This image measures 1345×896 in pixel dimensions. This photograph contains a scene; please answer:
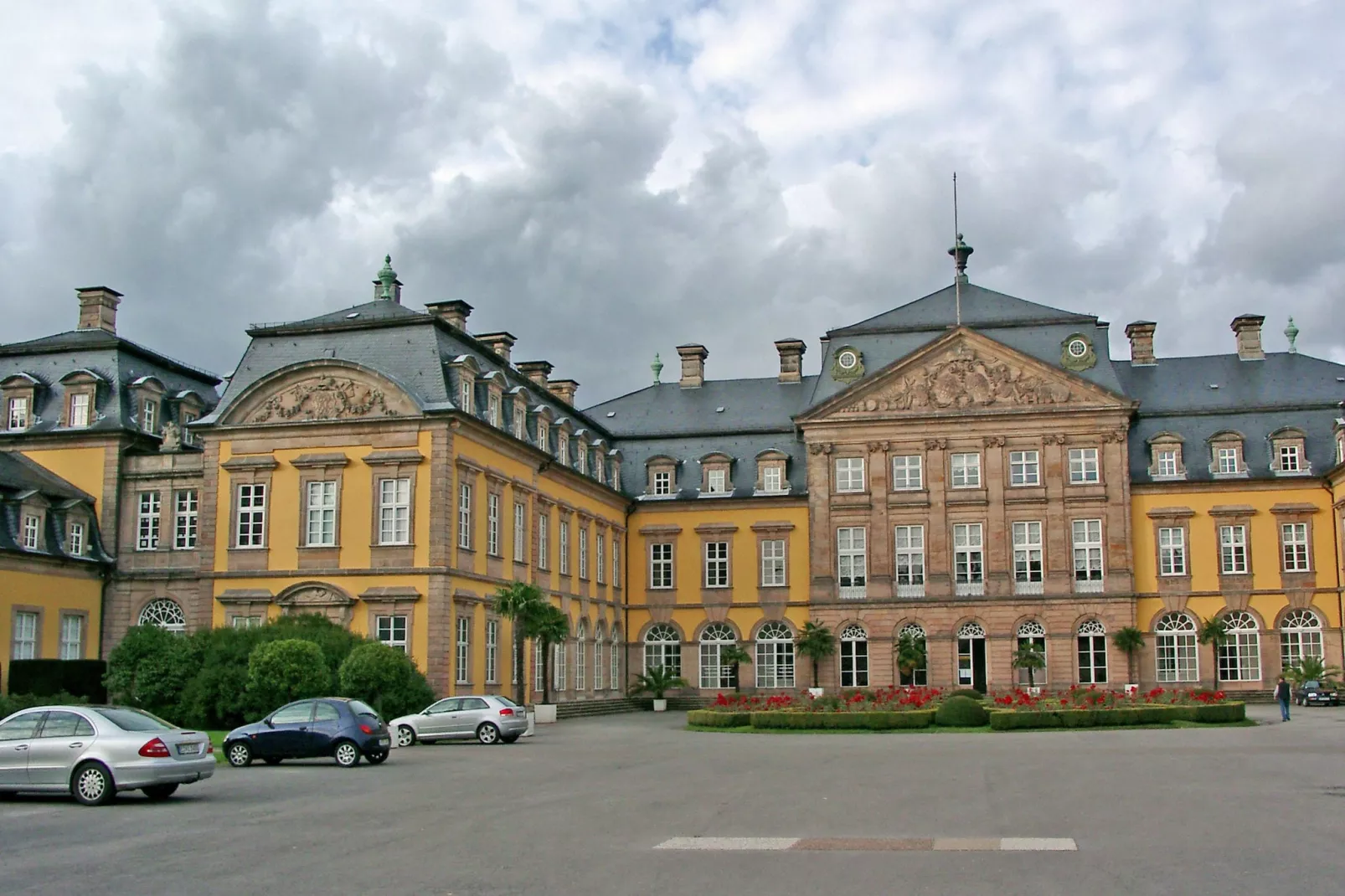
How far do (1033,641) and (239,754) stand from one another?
1554 inches

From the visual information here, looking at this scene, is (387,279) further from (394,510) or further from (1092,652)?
(1092,652)

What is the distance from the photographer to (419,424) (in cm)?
4394

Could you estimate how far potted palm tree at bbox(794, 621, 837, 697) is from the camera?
6038 cm

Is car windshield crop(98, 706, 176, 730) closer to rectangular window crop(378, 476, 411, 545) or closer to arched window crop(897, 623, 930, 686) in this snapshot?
rectangular window crop(378, 476, 411, 545)

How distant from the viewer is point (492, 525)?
157ft

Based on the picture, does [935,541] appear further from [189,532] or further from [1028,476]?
[189,532]

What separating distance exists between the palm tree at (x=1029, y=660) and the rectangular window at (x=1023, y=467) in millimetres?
6724

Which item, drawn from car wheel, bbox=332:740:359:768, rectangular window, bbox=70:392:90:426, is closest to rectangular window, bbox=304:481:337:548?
rectangular window, bbox=70:392:90:426

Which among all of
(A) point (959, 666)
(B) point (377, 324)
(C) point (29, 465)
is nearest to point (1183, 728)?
(A) point (959, 666)

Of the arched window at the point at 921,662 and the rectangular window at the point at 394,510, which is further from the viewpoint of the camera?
the arched window at the point at 921,662

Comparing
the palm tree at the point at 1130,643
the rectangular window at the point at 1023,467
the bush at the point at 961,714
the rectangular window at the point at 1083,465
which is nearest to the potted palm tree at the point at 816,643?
the rectangular window at the point at 1023,467

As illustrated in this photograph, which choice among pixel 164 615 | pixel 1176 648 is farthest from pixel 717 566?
pixel 164 615

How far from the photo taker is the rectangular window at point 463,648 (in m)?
44.3

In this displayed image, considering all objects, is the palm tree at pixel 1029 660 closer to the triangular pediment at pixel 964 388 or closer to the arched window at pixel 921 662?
the arched window at pixel 921 662
